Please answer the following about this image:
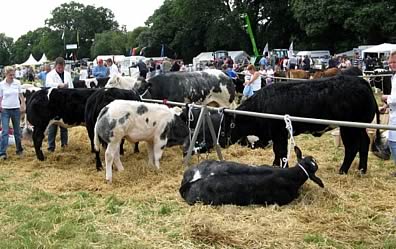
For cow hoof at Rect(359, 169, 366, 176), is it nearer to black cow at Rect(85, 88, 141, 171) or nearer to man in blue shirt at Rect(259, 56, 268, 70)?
black cow at Rect(85, 88, 141, 171)

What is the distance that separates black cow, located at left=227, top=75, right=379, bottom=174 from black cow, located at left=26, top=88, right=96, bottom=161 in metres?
3.71

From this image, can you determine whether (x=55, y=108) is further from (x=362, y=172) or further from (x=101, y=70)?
(x=101, y=70)

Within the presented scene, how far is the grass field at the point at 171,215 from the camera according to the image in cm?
503

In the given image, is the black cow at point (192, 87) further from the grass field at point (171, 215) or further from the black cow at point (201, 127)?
the grass field at point (171, 215)

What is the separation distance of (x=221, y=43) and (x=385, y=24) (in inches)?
964

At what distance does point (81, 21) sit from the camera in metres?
122

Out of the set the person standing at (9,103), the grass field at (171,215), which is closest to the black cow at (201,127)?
the grass field at (171,215)

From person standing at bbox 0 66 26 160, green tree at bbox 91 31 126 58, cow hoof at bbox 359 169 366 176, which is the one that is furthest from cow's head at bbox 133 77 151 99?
green tree at bbox 91 31 126 58

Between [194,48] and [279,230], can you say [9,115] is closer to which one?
[279,230]

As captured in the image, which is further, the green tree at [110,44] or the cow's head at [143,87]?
the green tree at [110,44]

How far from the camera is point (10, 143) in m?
11.6

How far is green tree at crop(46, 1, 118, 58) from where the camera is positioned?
119812mm

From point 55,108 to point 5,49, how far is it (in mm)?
138136

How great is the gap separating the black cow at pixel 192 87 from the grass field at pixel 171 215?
3.88m
